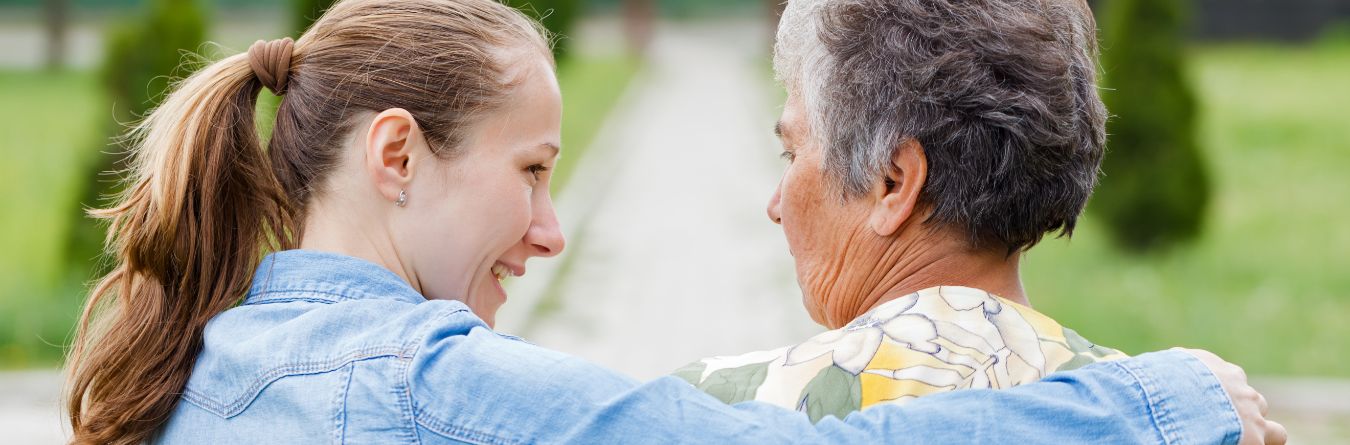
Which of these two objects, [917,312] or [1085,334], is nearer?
[917,312]

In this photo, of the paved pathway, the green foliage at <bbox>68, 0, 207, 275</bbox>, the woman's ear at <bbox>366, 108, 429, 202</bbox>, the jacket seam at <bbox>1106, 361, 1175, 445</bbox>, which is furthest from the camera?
the green foliage at <bbox>68, 0, 207, 275</bbox>

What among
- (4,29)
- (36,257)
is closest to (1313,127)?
(36,257)

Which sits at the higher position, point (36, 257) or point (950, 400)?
point (950, 400)

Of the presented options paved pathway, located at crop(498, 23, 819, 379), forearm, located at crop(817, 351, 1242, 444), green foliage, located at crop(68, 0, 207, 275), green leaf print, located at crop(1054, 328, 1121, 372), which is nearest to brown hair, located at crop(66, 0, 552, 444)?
forearm, located at crop(817, 351, 1242, 444)

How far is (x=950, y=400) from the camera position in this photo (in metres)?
1.67

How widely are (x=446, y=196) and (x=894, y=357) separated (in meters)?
0.71

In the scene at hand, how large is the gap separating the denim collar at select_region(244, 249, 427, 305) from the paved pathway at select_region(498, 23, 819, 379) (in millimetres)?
2143

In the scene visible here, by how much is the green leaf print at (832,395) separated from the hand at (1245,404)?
464mm

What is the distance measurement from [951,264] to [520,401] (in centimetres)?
73

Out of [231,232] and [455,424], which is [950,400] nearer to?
[455,424]

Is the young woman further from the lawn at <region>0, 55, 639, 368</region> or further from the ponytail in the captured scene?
the lawn at <region>0, 55, 639, 368</region>

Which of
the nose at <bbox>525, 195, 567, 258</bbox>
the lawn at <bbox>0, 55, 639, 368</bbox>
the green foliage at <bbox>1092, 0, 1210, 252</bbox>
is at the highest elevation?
the nose at <bbox>525, 195, 567, 258</bbox>

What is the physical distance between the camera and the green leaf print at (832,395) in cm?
179

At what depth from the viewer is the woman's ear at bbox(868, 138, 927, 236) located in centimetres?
191
